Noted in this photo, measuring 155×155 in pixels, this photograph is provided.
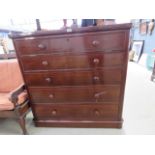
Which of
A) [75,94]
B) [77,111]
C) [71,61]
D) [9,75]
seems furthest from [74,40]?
[9,75]

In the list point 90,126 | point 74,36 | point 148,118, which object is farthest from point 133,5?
point 148,118

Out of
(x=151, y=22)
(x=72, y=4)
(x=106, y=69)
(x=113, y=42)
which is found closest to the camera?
(x=72, y=4)

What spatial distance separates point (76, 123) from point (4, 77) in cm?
122

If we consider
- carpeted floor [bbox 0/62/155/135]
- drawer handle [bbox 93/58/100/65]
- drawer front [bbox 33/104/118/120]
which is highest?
drawer handle [bbox 93/58/100/65]

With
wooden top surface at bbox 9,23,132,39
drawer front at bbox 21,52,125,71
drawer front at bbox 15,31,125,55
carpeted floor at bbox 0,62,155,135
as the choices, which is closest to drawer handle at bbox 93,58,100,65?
drawer front at bbox 21,52,125,71

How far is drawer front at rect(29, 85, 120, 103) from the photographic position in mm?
1387

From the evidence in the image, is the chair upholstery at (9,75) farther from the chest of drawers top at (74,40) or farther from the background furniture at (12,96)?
the chest of drawers top at (74,40)

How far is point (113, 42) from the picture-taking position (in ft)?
3.82

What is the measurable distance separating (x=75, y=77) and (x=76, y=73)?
0.05 meters

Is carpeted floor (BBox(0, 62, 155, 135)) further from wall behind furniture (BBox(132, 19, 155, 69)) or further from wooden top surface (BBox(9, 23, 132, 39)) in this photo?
wall behind furniture (BBox(132, 19, 155, 69))

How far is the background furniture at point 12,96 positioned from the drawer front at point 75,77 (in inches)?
7.6

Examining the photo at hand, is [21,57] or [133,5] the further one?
[21,57]

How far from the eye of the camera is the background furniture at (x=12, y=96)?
1416 mm
